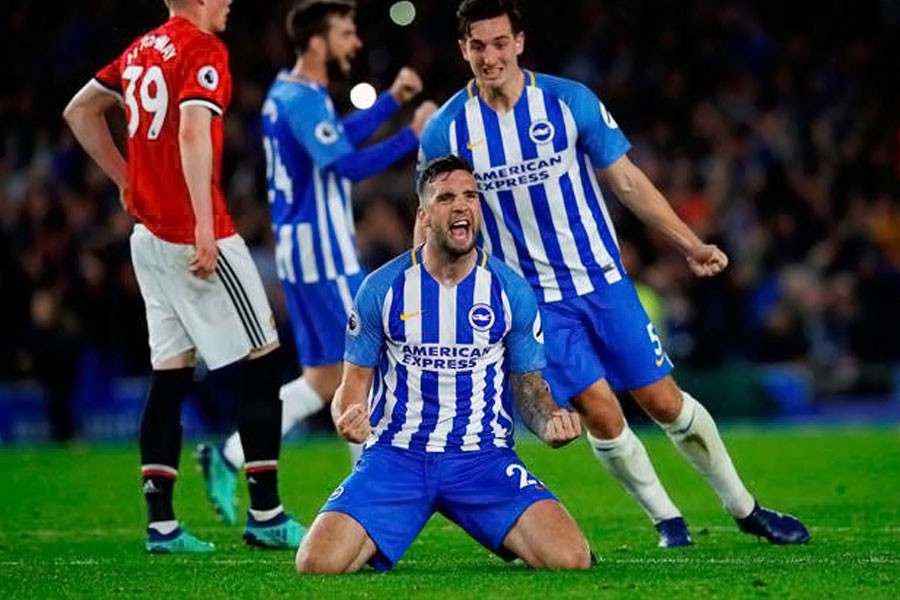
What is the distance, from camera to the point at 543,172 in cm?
786

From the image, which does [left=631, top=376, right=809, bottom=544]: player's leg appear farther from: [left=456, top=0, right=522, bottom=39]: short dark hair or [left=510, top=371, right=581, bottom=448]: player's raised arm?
[left=456, top=0, right=522, bottom=39]: short dark hair

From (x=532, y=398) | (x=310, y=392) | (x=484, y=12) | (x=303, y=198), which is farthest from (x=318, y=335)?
(x=532, y=398)

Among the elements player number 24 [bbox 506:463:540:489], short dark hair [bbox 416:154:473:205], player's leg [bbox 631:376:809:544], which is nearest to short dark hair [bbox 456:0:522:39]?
short dark hair [bbox 416:154:473:205]

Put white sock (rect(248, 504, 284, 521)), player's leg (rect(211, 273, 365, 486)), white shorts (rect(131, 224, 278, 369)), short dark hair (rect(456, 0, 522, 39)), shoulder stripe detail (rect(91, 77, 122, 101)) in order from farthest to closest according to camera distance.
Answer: player's leg (rect(211, 273, 365, 486)), shoulder stripe detail (rect(91, 77, 122, 101)), white sock (rect(248, 504, 284, 521)), white shorts (rect(131, 224, 278, 369)), short dark hair (rect(456, 0, 522, 39))

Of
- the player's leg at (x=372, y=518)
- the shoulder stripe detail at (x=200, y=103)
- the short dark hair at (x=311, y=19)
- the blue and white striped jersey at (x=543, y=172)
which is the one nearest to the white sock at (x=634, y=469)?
the blue and white striped jersey at (x=543, y=172)

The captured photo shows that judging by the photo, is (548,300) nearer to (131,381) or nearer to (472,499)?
(472,499)

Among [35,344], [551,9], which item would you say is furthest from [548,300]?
[551,9]

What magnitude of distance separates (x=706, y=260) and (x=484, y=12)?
131 centimetres

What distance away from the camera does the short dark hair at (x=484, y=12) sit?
770 cm

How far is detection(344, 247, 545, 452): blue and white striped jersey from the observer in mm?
7141

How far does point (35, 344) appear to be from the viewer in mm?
16516

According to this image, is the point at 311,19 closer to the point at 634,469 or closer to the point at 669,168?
the point at 634,469

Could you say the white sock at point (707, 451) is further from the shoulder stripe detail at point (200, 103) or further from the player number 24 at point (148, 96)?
the player number 24 at point (148, 96)

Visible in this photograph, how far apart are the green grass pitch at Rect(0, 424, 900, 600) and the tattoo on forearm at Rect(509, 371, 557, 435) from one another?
545mm
